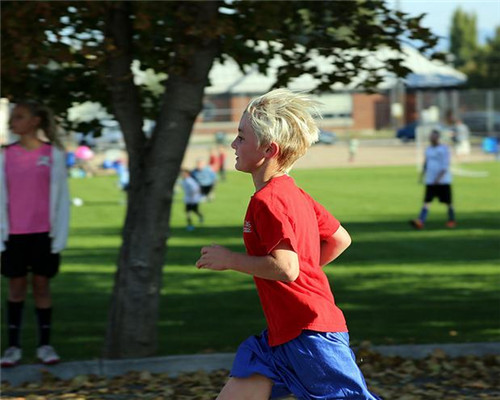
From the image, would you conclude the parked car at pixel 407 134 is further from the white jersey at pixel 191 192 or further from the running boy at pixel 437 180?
the running boy at pixel 437 180

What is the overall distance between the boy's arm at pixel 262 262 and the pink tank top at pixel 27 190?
350 centimetres

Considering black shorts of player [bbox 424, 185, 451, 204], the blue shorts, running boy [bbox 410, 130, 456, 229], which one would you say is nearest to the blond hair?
the blue shorts

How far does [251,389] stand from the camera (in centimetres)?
446

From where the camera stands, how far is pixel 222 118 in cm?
6588

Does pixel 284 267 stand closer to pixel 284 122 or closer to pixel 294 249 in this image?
pixel 294 249

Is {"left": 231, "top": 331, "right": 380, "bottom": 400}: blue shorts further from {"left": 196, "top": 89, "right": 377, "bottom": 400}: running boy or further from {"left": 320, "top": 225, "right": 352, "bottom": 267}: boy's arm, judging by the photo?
{"left": 320, "top": 225, "right": 352, "bottom": 267}: boy's arm

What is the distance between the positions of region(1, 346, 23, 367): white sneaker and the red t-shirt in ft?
11.8

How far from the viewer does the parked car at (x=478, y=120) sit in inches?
2045

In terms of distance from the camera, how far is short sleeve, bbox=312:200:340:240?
4590mm

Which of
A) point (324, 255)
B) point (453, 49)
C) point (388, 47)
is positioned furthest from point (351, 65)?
point (453, 49)

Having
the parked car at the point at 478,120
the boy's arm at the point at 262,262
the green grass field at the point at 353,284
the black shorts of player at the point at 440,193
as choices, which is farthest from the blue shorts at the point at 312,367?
the parked car at the point at 478,120

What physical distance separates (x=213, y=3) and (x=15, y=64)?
1488 mm

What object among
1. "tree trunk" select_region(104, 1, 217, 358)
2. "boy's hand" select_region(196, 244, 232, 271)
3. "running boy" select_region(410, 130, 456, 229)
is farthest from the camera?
"running boy" select_region(410, 130, 456, 229)

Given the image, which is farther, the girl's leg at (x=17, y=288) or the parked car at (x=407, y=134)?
the parked car at (x=407, y=134)
